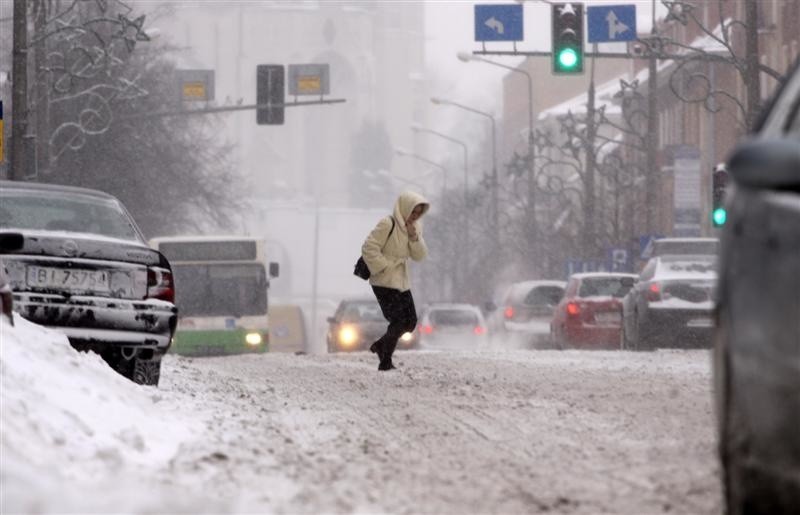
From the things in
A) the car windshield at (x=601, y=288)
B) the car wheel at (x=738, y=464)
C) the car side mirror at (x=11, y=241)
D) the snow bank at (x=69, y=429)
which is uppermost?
the car side mirror at (x=11, y=241)

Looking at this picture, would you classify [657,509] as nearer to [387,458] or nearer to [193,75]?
[387,458]

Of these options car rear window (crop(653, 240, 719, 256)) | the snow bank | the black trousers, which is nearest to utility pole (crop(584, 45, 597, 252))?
car rear window (crop(653, 240, 719, 256))

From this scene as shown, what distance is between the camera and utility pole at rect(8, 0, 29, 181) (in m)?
32.1

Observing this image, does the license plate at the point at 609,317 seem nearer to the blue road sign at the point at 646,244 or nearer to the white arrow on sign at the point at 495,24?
the white arrow on sign at the point at 495,24

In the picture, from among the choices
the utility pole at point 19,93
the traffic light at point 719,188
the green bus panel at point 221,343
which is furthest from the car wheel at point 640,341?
the utility pole at point 19,93

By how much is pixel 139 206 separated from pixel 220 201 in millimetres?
5638

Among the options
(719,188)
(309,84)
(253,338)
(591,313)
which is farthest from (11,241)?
(309,84)

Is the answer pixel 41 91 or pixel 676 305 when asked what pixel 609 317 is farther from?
pixel 41 91

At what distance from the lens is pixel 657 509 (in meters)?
7.64

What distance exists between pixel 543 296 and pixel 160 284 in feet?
95.3

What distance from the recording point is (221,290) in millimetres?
36469

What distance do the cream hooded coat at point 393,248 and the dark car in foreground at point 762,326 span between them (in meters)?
12.2

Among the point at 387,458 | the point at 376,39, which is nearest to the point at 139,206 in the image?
the point at 387,458

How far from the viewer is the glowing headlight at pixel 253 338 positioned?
121 ft
